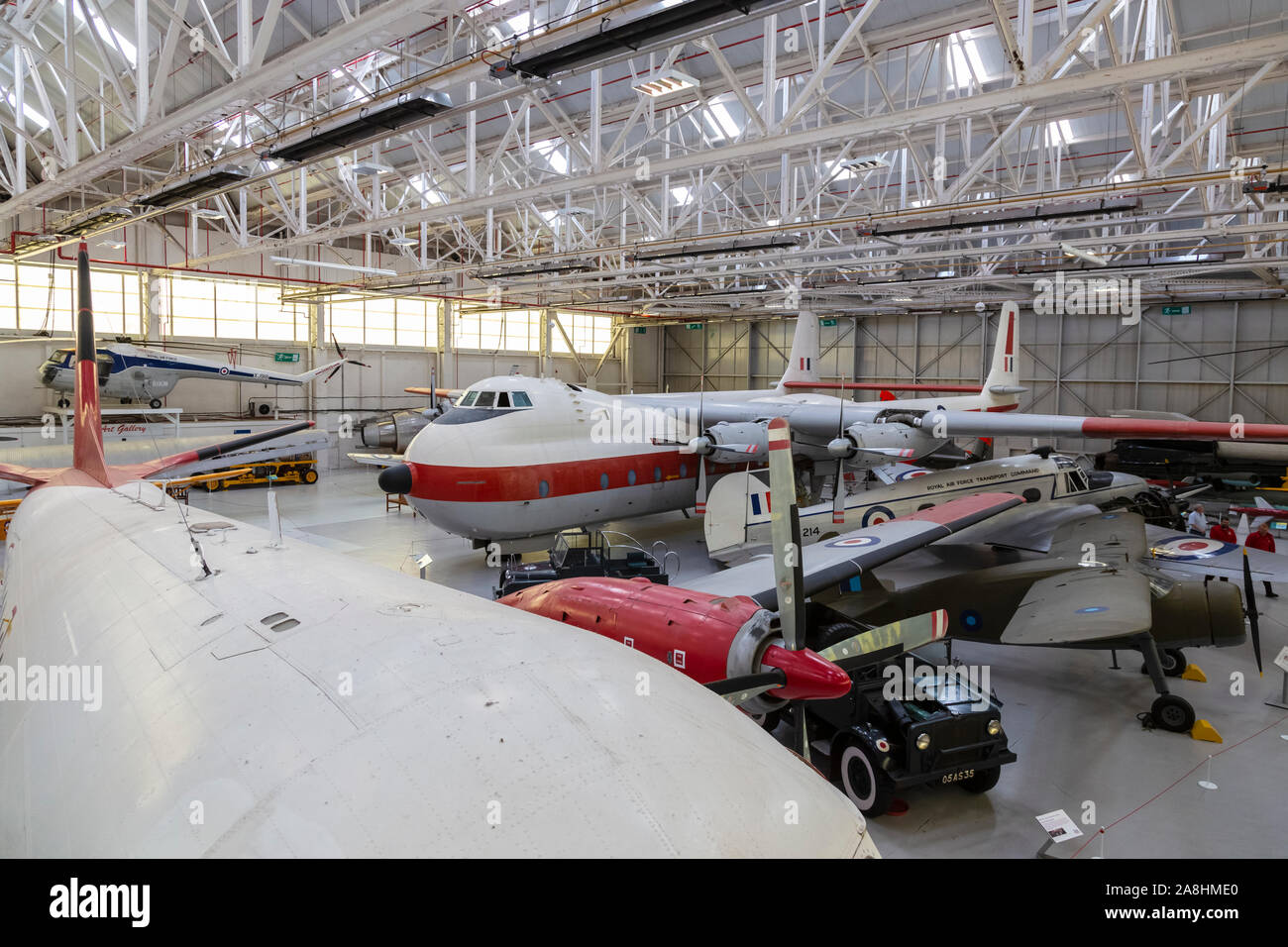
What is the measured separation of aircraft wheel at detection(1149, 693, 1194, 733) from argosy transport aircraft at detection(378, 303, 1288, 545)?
20.0 feet

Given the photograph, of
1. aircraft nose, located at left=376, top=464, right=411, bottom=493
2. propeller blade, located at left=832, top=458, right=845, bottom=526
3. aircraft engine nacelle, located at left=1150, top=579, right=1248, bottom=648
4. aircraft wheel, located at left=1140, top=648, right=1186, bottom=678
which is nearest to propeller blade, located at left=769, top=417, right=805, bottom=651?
aircraft engine nacelle, located at left=1150, top=579, right=1248, bottom=648

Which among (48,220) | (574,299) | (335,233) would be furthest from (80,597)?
(574,299)

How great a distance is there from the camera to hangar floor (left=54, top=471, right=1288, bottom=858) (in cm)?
729

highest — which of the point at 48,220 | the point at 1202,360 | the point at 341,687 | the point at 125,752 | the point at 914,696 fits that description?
the point at 48,220

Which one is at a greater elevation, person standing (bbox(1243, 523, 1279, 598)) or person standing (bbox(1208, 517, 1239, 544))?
person standing (bbox(1208, 517, 1239, 544))

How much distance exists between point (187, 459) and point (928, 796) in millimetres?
10794

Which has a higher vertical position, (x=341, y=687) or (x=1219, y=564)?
(x=341, y=687)

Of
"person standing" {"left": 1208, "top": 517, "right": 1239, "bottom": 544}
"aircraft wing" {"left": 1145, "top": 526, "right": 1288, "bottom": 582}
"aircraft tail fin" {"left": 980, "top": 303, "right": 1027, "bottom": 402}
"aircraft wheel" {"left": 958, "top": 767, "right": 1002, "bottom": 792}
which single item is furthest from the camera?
"aircraft tail fin" {"left": 980, "top": 303, "right": 1027, "bottom": 402}

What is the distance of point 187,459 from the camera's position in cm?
1124

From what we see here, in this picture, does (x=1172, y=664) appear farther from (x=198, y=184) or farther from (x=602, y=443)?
(x=198, y=184)

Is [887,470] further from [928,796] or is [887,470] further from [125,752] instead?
[125,752]

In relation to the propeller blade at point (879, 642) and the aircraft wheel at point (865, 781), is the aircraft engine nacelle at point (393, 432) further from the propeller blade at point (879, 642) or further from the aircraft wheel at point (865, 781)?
the propeller blade at point (879, 642)

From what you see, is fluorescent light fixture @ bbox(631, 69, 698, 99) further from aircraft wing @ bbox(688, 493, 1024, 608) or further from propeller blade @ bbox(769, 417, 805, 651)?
propeller blade @ bbox(769, 417, 805, 651)

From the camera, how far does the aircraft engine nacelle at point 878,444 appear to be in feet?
49.4
